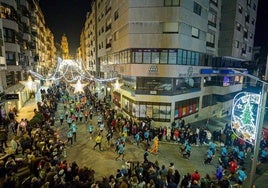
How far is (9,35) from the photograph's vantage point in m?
26.6

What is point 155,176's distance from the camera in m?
11.1

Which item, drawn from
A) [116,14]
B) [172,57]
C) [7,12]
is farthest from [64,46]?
[172,57]

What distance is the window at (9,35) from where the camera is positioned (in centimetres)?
2593

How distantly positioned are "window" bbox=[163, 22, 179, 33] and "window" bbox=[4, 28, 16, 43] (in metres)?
19.4

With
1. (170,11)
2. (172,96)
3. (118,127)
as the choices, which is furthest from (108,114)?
(170,11)

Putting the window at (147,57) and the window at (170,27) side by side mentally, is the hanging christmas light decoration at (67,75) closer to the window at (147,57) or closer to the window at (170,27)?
the window at (147,57)

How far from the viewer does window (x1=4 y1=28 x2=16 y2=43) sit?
25928 millimetres

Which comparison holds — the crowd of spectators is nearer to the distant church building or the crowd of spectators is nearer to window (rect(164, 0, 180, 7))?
window (rect(164, 0, 180, 7))

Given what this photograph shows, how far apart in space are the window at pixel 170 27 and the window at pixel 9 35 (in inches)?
764

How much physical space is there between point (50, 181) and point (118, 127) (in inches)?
476

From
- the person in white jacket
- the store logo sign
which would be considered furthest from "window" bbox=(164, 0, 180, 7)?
the person in white jacket

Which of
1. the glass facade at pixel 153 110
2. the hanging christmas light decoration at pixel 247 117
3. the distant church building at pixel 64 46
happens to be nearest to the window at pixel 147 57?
the glass facade at pixel 153 110

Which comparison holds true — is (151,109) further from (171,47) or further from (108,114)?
(171,47)

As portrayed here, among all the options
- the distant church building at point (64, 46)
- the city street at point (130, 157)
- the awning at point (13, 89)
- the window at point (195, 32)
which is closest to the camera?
the city street at point (130, 157)
